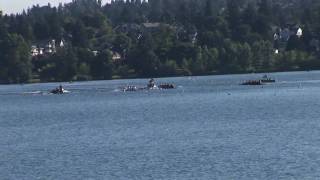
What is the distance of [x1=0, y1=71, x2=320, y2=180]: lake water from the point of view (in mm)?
52500

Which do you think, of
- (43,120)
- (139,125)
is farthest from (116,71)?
(139,125)

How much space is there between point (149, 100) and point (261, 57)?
74.8 meters

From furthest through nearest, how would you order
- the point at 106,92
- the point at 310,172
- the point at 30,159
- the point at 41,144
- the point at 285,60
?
the point at 285,60 → the point at 106,92 → the point at 41,144 → the point at 30,159 → the point at 310,172

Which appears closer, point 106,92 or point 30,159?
point 30,159

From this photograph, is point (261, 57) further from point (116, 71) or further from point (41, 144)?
point (41, 144)

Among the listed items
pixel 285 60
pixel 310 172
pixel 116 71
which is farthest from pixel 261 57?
pixel 310 172

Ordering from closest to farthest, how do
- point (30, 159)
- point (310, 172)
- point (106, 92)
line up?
point (310, 172), point (30, 159), point (106, 92)

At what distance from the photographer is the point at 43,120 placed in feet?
311

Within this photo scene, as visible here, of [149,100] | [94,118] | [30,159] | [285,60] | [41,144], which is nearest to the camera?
[30,159]

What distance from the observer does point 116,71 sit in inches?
7746

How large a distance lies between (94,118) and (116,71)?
338ft

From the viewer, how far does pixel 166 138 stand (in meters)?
68.2

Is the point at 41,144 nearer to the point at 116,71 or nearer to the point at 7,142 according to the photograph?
the point at 7,142

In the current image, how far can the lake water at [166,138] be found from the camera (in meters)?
52.5
